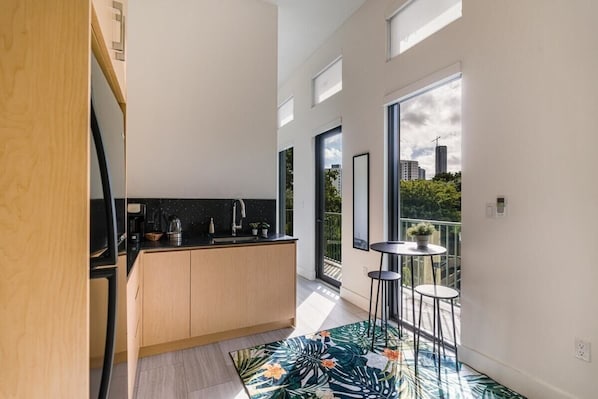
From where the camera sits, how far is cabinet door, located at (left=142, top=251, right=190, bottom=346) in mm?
2406

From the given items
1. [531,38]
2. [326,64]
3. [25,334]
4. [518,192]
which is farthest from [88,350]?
[326,64]

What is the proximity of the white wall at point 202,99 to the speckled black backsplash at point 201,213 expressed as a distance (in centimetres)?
8

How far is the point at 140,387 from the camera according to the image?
6.75ft

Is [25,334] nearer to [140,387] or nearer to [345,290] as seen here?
[140,387]

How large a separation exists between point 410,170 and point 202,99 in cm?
230

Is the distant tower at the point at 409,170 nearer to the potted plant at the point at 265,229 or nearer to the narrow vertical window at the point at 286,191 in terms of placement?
the potted plant at the point at 265,229

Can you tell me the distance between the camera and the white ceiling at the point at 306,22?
345 centimetres

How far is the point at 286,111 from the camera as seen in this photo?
5688mm

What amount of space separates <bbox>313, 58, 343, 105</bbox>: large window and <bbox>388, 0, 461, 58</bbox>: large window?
995 millimetres

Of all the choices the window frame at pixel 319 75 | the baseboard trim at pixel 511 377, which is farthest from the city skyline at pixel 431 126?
the baseboard trim at pixel 511 377

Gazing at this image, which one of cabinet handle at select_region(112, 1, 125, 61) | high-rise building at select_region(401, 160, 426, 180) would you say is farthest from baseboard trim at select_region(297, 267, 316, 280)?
cabinet handle at select_region(112, 1, 125, 61)

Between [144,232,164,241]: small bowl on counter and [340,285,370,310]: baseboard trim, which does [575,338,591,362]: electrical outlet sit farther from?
[144,232,164,241]: small bowl on counter

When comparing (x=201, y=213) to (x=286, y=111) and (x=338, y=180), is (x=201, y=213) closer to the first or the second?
(x=338, y=180)

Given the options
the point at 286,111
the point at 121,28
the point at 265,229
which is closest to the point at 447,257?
the point at 265,229
